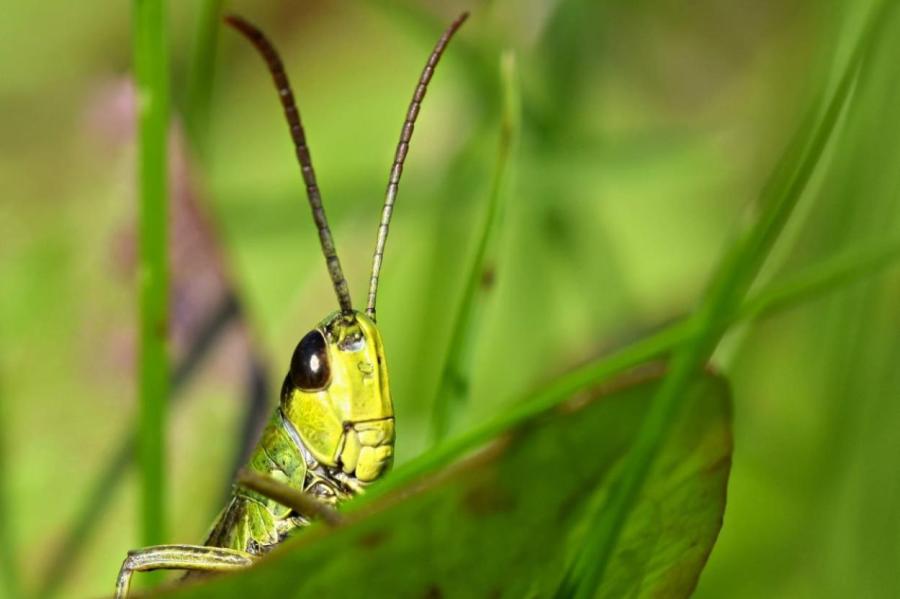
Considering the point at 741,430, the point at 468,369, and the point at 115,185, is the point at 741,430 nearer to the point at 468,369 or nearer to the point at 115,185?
the point at 468,369

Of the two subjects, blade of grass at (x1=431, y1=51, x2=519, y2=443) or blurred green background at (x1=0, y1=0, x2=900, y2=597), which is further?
blurred green background at (x1=0, y1=0, x2=900, y2=597)

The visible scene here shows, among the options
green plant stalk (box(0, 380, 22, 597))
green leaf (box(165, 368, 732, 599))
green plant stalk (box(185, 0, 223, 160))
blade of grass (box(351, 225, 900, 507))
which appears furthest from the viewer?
green plant stalk (box(185, 0, 223, 160))

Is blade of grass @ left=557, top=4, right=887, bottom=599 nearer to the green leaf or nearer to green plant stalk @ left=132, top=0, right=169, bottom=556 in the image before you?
the green leaf

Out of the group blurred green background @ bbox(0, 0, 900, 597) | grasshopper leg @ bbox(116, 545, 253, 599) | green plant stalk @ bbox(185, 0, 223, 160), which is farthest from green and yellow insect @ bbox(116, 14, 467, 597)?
green plant stalk @ bbox(185, 0, 223, 160)

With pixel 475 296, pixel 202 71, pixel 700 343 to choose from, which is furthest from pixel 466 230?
pixel 700 343

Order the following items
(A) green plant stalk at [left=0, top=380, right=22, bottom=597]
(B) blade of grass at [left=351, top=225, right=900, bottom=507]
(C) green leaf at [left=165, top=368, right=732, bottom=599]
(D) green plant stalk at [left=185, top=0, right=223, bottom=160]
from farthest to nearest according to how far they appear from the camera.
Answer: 1. (D) green plant stalk at [left=185, top=0, right=223, bottom=160]
2. (A) green plant stalk at [left=0, top=380, right=22, bottom=597]
3. (B) blade of grass at [left=351, top=225, right=900, bottom=507]
4. (C) green leaf at [left=165, top=368, right=732, bottom=599]

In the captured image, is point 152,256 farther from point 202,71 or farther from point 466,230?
point 466,230

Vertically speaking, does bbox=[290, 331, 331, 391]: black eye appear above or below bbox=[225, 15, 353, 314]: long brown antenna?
below
